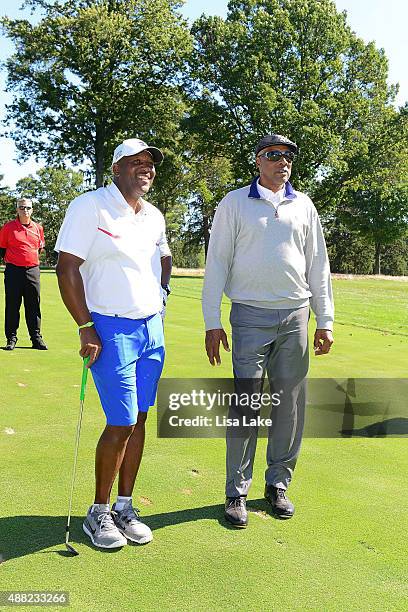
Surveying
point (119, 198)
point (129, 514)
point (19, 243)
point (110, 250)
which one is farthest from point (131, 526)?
point (19, 243)

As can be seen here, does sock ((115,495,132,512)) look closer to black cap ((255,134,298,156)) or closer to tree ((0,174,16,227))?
black cap ((255,134,298,156))

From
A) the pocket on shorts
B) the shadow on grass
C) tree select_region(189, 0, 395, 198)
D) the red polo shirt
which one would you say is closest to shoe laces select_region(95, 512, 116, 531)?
the shadow on grass

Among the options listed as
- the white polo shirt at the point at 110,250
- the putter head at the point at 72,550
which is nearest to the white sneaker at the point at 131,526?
the putter head at the point at 72,550

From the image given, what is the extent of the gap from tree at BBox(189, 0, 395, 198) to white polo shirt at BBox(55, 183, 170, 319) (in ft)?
120

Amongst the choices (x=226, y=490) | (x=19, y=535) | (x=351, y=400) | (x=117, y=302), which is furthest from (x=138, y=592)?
(x=351, y=400)

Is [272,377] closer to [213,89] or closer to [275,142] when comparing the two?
[275,142]

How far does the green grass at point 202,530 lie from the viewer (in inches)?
112

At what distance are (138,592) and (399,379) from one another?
529 cm

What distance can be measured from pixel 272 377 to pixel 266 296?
0.50 meters

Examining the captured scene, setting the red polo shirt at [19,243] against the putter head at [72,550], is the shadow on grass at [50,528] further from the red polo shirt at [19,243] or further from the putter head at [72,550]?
the red polo shirt at [19,243]

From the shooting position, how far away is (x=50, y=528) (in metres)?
3.44

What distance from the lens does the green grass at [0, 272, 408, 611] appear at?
283 centimetres

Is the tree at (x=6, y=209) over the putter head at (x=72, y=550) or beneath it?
over

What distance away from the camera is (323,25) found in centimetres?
4078
